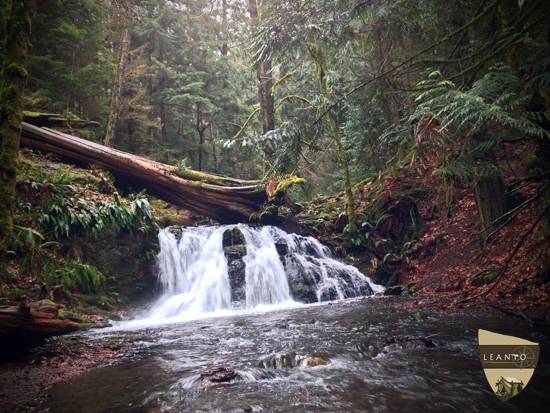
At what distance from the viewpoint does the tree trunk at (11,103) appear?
4.79 meters

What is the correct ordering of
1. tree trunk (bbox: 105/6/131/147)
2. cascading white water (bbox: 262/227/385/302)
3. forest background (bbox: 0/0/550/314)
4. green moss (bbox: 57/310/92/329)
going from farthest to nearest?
tree trunk (bbox: 105/6/131/147) → cascading white water (bbox: 262/227/385/302) → green moss (bbox: 57/310/92/329) → forest background (bbox: 0/0/550/314)

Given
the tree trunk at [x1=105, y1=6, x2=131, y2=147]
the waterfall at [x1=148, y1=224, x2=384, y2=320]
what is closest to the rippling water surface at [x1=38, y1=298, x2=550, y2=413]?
the waterfall at [x1=148, y1=224, x2=384, y2=320]

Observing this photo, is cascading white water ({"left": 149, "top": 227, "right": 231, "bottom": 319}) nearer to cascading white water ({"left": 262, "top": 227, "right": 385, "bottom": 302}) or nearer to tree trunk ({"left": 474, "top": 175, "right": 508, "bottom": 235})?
cascading white water ({"left": 262, "top": 227, "right": 385, "bottom": 302})

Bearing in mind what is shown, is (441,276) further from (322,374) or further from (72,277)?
(72,277)

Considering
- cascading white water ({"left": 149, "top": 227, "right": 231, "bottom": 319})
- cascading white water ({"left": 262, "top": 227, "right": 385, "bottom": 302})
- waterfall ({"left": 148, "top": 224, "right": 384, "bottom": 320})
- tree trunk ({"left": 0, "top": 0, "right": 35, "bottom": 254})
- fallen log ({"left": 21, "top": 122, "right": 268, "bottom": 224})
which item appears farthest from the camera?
fallen log ({"left": 21, "top": 122, "right": 268, "bottom": 224})

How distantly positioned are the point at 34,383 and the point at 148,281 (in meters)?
6.73

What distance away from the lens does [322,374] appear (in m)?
3.70

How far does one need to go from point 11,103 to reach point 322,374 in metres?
5.70

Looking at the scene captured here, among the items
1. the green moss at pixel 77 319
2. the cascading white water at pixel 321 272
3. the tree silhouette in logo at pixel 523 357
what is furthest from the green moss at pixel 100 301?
the tree silhouette in logo at pixel 523 357

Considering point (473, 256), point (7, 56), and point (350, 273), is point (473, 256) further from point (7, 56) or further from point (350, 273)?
point (7, 56)

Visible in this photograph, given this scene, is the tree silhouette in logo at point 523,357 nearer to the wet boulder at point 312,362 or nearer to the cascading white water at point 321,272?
the wet boulder at point 312,362

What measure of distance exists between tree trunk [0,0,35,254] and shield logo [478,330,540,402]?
6.14 metres

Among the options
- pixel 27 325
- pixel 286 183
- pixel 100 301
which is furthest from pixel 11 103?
pixel 286 183

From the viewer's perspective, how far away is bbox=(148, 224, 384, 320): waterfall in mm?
10039
